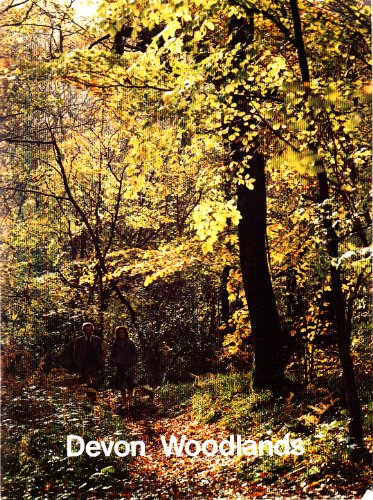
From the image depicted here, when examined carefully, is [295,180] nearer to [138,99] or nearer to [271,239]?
[271,239]

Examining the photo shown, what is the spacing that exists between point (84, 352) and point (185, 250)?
5.03ft

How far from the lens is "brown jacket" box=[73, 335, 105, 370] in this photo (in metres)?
5.89

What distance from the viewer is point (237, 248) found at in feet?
21.0

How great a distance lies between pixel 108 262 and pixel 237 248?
143 centimetres

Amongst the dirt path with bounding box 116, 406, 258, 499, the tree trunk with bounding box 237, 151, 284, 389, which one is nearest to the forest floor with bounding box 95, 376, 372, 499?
the dirt path with bounding box 116, 406, 258, 499

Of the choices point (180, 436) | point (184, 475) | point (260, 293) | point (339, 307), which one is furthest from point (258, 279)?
point (184, 475)

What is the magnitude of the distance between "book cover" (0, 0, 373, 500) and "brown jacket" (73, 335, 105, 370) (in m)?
0.02

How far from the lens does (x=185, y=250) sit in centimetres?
633

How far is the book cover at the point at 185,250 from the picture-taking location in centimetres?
480

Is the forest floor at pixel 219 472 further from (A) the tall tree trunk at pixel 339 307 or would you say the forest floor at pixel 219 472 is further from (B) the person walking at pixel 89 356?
(B) the person walking at pixel 89 356

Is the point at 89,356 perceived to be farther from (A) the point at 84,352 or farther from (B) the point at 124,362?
(B) the point at 124,362

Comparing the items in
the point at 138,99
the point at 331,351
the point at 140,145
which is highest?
the point at 138,99

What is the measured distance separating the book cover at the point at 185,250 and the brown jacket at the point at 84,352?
0.07 ft

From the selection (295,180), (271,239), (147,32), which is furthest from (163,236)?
(147,32)
